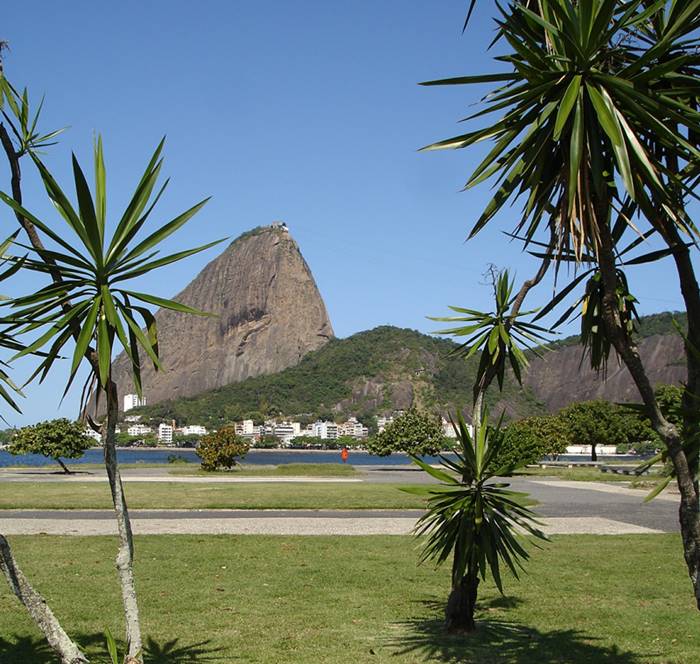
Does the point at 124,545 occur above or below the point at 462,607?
above

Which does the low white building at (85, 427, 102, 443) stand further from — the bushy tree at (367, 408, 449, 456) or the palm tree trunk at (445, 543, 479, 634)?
the bushy tree at (367, 408, 449, 456)

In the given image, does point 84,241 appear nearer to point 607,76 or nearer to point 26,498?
point 607,76

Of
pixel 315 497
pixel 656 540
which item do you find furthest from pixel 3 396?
pixel 315 497

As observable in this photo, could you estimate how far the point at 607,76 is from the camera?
5.50 meters

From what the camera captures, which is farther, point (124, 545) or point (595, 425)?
point (595, 425)

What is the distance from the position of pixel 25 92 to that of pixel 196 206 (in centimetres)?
202

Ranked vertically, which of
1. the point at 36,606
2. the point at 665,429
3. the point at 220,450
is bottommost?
the point at 220,450

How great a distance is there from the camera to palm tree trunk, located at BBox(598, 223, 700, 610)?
19.5ft

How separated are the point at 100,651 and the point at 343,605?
3361 millimetres

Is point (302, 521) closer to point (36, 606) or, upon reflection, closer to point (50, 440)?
point (36, 606)

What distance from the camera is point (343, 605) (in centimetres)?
1034

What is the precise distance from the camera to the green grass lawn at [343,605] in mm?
8172

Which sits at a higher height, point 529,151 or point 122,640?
point 529,151

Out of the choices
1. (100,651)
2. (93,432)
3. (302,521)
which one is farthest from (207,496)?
(93,432)
